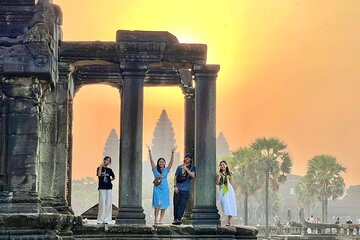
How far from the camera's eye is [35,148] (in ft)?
42.0

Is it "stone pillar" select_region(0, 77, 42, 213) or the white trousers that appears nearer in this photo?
"stone pillar" select_region(0, 77, 42, 213)

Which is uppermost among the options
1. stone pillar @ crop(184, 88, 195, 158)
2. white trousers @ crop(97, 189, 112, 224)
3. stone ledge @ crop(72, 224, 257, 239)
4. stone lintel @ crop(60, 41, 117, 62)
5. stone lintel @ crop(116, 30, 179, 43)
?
stone lintel @ crop(116, 30, 179, 43)

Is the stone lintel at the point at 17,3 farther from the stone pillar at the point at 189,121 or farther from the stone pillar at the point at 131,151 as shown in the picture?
the stone pillar at the point at 189,121

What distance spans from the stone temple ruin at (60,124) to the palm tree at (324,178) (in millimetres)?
75914

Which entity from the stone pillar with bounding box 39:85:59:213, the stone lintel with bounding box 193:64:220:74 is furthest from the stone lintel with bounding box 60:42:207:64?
the stone pillar with bounding box 39:85:59:213

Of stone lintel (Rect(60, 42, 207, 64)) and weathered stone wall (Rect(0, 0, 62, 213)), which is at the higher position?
stone lintel (Rect(60, 42, 207, 64))

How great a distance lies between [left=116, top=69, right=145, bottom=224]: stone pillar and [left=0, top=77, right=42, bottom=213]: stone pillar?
3.70m

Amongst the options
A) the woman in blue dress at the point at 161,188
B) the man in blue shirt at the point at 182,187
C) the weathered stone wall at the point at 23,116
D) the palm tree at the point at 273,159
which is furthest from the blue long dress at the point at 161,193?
the palm tree at the point at 273,159

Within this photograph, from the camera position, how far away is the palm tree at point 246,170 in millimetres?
86188

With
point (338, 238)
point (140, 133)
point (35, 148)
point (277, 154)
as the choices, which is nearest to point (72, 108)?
point (140, 133)

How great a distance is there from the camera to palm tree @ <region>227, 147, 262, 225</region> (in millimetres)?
86188

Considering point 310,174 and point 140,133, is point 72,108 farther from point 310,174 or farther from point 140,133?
Result: point 310,174

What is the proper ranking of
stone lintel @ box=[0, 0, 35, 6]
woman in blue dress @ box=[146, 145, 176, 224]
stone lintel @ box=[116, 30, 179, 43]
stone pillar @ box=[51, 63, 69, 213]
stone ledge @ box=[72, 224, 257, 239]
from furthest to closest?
woman in blue dress @ box=[146, 145, 176, 224] → stone lintel @ box=[116, 30, 179, 43] → stone pillar @ box=[51, 63, 69, 213] → stone ledge @ box=[72, 224, 257, 239] → stone lintel @ box=[0, 0, 35, 6]

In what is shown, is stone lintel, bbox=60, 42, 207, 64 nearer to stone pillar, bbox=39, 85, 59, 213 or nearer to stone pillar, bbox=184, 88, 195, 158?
stone pillar, bbox=39, 85, 59, 213
